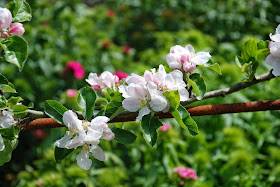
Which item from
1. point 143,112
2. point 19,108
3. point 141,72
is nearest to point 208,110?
point 143,112

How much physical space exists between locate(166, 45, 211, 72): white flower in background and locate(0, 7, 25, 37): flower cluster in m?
0.30

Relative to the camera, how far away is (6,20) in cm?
70

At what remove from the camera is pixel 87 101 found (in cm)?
72

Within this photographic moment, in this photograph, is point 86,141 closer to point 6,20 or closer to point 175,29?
point 6,20

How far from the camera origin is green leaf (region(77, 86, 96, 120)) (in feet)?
2.32

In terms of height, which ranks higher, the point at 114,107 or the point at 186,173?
the point at 114,107

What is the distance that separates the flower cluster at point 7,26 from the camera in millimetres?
691

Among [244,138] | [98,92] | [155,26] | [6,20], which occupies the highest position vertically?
[6,20]

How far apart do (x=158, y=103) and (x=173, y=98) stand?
33 mm

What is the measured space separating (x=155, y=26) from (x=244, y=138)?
1.86m

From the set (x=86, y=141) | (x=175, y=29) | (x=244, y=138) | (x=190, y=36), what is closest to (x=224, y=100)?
(x=244, y=138)


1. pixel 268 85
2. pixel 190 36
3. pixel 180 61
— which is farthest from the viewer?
pixel 190 36

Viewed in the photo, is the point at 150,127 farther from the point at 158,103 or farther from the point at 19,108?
the point at 19,108

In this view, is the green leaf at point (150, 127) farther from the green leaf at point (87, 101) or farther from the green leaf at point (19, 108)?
the green leaf at point (19, 108)
